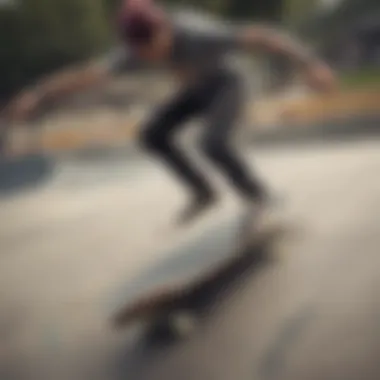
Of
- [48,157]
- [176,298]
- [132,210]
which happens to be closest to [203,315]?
[176,298]

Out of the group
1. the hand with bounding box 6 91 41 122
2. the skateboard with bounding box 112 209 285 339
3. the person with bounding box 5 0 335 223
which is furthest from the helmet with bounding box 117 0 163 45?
the skateboard with bounding box 112 209 285 339

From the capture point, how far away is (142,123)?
853 mm

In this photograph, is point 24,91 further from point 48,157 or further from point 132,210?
point 132,210

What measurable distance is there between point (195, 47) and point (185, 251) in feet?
0.73

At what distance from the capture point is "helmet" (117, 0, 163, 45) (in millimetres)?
824

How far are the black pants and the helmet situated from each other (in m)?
0.07

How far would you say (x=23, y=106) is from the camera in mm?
864

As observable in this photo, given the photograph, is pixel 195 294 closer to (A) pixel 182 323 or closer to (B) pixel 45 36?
Answer: (A) pixel 182 323

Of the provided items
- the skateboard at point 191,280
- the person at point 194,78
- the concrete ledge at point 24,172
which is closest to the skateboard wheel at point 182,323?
the skateboard at point 191,280

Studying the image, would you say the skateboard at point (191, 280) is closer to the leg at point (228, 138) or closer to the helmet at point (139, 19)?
the leg at point (228, 138)

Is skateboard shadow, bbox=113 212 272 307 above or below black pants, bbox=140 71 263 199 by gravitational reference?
below

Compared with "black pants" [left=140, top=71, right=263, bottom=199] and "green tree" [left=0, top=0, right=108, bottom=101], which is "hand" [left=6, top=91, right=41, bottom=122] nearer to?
"green tree" [left=0, top=0, right=108, bottom=101]

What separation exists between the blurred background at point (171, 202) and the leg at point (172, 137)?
0.05 ft

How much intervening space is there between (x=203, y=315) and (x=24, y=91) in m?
0.32
